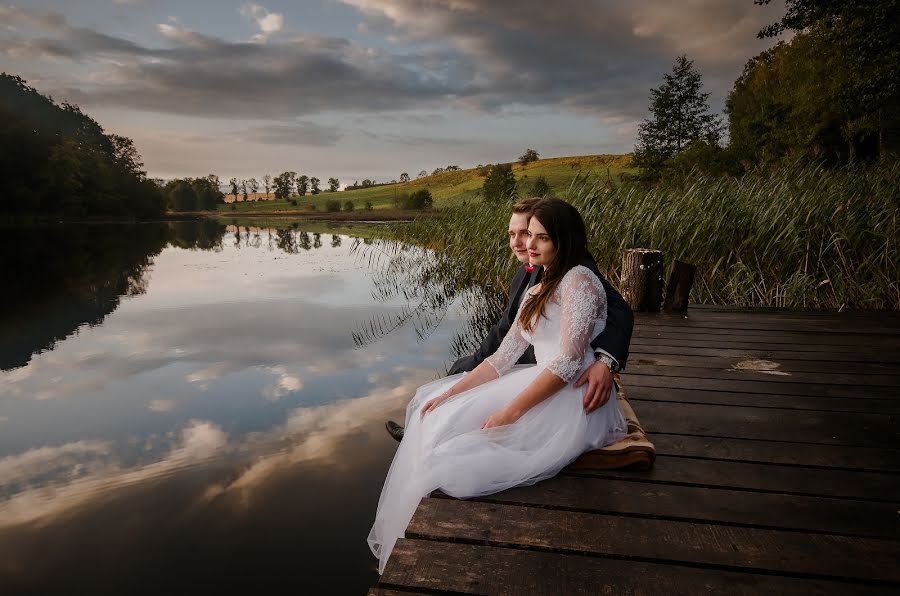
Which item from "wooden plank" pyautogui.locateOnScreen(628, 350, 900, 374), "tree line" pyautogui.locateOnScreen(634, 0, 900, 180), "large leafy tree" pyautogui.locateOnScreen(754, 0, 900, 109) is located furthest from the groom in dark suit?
"large leafy tree" pyautogui.locateOnScreen(754, 0, 900, 109)

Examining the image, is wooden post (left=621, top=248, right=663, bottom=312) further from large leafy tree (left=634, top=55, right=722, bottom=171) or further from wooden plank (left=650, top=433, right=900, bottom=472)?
large leafy tree (left=634, top=55, right=722, bottom=171)

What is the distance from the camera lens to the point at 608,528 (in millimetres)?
1587

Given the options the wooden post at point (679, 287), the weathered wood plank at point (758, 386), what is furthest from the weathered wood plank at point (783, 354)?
the wooden post at point (679, 287)

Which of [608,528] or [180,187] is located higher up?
[180,187]

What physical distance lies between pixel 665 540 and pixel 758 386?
6.51 ft

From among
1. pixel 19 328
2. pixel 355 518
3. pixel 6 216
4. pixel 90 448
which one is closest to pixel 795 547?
pixel 355 518

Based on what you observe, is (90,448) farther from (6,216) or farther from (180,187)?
(180,187)

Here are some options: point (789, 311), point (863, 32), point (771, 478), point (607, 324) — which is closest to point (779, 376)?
point (771, 478)

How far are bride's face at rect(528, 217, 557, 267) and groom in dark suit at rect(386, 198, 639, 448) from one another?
11cm

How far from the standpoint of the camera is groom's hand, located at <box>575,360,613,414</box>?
1969 mm

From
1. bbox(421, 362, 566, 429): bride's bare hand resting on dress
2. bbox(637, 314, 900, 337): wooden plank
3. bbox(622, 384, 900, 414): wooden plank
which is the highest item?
bbox(421, 362, 566, 429): bride's bare hand resting on dress

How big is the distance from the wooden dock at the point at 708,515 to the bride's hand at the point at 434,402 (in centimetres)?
50

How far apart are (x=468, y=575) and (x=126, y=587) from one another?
7.24 feet

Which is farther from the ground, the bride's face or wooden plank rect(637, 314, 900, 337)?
the bride's face
